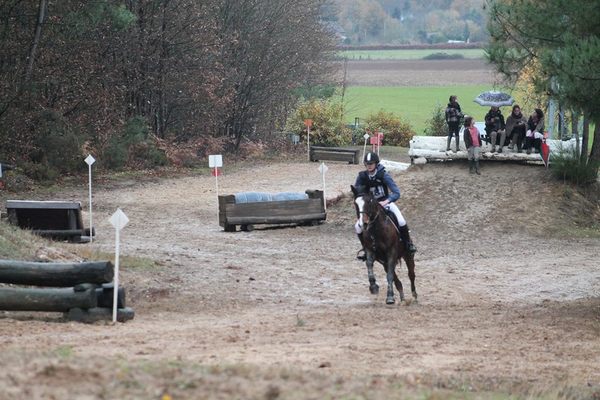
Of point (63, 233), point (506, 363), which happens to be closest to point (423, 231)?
point (63, 233)

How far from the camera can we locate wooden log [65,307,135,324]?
47.2 feet

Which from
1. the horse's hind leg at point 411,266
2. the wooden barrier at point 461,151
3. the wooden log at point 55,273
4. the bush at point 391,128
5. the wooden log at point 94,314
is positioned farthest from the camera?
the bush at point 391,128

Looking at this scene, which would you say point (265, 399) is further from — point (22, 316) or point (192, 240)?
point (192, 240)

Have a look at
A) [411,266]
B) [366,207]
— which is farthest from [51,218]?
[366,207]

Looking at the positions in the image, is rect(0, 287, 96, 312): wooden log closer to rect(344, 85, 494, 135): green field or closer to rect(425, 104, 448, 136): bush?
rect(425, 104, 448, 136): bush

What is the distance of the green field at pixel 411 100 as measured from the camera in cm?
Result: 8619

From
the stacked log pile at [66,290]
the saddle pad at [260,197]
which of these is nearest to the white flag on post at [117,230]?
the stacked log pile at [66,290]

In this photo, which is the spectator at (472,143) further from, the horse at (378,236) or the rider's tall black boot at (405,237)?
the horse at (378,236)

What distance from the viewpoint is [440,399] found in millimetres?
8828

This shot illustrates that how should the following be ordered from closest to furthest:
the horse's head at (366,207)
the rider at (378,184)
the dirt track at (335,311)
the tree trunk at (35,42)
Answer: the dirt track at (335,311) < the horse's head at (366,207) < the rider at (378,184) < the tree trunk at (35,42)

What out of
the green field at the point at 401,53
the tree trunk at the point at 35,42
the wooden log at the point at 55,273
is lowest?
the wooden log at the point at 55,273

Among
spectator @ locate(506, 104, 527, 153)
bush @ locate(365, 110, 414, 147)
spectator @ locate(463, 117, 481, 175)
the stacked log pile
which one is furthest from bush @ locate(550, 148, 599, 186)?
bush @ locate(365, 110, 414, 147)

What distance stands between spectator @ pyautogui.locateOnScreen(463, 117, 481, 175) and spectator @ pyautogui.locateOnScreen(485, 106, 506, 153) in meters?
0.60

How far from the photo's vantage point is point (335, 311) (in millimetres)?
16688
